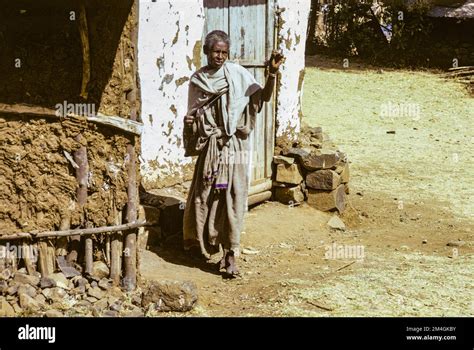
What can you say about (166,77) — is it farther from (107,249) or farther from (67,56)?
(107,249)

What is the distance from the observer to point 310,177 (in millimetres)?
8430

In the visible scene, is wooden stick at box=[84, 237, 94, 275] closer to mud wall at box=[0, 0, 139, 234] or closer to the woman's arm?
mud wall at box=[0, 0, 139, 234]

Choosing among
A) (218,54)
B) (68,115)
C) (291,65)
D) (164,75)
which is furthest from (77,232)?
(291,65)

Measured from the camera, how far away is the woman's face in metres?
5.88

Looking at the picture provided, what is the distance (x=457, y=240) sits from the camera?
7598 mm

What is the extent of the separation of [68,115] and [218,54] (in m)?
1.35

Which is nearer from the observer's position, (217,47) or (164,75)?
(217,47)

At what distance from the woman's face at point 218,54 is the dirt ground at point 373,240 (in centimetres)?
170

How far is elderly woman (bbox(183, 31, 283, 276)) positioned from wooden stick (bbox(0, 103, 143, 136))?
77 centimetres

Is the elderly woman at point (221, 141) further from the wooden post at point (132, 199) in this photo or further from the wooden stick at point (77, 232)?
the wooden stick at point (77, 232)

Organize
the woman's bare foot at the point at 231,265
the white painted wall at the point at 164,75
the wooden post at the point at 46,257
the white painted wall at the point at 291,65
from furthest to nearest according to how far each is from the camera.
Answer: the white painted wall at the point at 291,65
the white painted wall at the point at 164,75
the woman's bare foot at the point at 231,265
the wooden post at the point at 46,257

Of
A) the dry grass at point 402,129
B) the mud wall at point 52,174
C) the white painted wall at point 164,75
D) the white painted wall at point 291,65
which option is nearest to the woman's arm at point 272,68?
the mud wall at point 52,174

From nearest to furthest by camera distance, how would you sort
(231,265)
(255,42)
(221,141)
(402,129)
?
(221,141) < (231,265) < (255,42) < (402,129)

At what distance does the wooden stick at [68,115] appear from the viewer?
508cm
